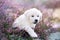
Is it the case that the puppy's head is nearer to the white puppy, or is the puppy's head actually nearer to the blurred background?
the white puppy

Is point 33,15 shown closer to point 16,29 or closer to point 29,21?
point 29,21

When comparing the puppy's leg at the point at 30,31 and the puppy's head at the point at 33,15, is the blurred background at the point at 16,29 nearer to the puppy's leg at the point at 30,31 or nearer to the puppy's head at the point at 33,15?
the puppy's leg at the point at 30,31

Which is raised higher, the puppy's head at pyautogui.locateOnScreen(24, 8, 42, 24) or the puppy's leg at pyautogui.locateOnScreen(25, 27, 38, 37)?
the puppy's head at pyautogui.locateOnScreen(24, 8, 42, 24)

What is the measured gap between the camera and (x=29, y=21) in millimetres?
2428

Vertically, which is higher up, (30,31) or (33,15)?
(33,15)

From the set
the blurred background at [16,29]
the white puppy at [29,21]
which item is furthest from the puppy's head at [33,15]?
the blurred background at [16,29]

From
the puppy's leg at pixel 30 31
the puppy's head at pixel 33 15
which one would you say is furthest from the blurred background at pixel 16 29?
the puppy's head at pixel 33 15

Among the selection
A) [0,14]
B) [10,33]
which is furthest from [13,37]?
[0,14]

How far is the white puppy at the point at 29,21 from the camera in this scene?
236cm

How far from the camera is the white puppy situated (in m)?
2.36

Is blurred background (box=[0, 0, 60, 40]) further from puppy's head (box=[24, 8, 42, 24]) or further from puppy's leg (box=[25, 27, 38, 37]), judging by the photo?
puppy's head (box=[24, 8, 42, 24])

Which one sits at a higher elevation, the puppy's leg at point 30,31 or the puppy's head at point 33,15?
the puppy's head at point 33,15

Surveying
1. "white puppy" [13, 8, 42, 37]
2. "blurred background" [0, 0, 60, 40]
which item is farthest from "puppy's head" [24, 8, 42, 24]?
"blurred background" [0, 0, 60, 40]

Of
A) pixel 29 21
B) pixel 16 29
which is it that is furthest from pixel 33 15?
pixel 16 29
